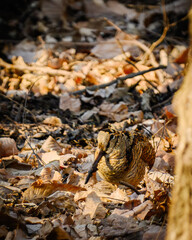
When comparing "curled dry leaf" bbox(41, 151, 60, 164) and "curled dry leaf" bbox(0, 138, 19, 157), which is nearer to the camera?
"curled dry leaf" bbox(41, 151, 60, 164)

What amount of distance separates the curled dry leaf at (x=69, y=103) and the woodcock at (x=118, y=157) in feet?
8.23

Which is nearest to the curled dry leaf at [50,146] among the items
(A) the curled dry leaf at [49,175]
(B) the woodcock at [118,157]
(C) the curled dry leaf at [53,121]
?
(A) the curled dry leaf at [49,175]

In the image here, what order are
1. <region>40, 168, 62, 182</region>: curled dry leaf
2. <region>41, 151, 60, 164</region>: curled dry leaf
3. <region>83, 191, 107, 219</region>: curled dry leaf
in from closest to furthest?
1. <region>83, 191, 107, 219</region>: curled dry leaf
2. <region>40, 168, 62, 182</region>: curled dry leaf
3. <region>41, 151, 60, 164</region>: curled dry leaf

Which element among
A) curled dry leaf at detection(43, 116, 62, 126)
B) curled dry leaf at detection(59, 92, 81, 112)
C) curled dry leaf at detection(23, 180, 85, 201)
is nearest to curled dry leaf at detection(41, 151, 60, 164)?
curled dry leaf at detection(23, 180, 85, 201)

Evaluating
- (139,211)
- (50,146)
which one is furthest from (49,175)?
(139,211)

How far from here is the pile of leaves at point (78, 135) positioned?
198cm

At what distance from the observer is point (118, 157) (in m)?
2.18

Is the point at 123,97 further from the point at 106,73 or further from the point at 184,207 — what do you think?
the point at 184,207

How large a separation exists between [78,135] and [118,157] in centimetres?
172

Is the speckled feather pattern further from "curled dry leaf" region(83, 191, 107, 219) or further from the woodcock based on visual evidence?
"curled dry leaf" region(83, 191, 107, 219)

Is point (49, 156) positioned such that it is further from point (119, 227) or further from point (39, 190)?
point (119, 227)

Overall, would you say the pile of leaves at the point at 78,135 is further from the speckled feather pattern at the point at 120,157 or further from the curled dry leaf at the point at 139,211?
the speckled feather pattern at the point at 120,157

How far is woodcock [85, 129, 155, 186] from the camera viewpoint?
7.11 ft

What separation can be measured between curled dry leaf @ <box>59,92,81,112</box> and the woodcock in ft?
8.23
